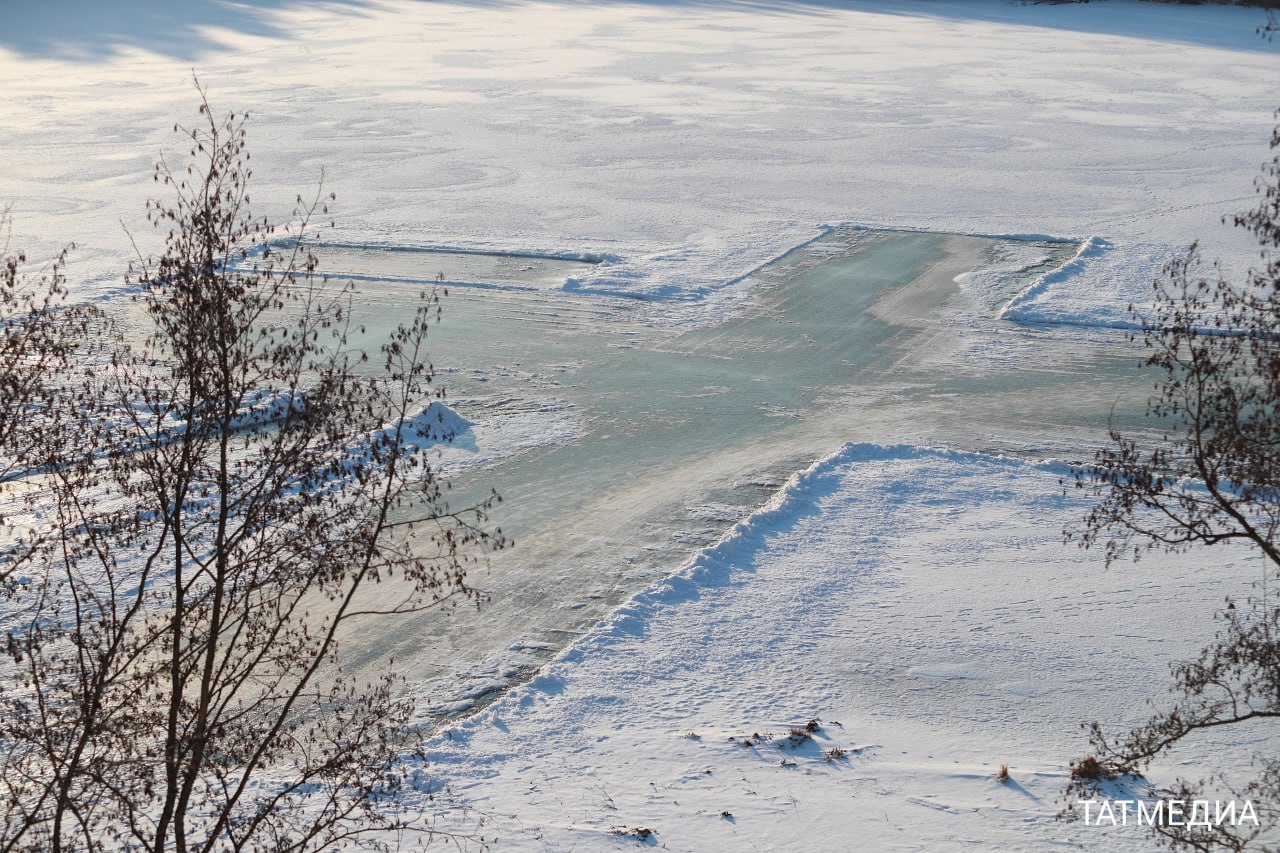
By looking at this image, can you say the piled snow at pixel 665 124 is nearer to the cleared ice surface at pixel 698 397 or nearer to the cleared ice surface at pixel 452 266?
the cleared ice surface at pixel 452 266

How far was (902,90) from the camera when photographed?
147 ft

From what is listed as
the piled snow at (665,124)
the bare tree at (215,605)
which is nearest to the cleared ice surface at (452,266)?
the piled snow at (665,124)

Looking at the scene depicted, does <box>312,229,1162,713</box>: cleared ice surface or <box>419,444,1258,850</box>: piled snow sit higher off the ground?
<box>312,229,1162,713</box>: cleared ice surface

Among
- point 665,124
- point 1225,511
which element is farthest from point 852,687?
point 665,124

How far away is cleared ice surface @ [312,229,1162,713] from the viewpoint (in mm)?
13867

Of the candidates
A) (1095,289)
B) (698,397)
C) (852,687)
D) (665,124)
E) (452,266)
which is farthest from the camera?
(665,124)

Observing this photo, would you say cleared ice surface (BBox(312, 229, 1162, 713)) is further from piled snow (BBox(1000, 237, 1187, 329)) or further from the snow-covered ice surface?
piled snow (BBox(1000, 237, 1187, 329))

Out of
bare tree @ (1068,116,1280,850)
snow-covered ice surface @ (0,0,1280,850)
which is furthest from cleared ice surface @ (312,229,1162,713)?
bare tree @ (1068,116,1280,850)

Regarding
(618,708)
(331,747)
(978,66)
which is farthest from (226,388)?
(978,66)

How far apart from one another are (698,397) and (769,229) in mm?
10239

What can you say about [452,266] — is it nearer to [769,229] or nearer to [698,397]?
[769,229]

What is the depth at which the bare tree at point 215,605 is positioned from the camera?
23.0ft

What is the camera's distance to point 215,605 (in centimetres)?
692

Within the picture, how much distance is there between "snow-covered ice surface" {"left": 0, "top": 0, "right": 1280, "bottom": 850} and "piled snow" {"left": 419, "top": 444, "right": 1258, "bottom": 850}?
0.04m
